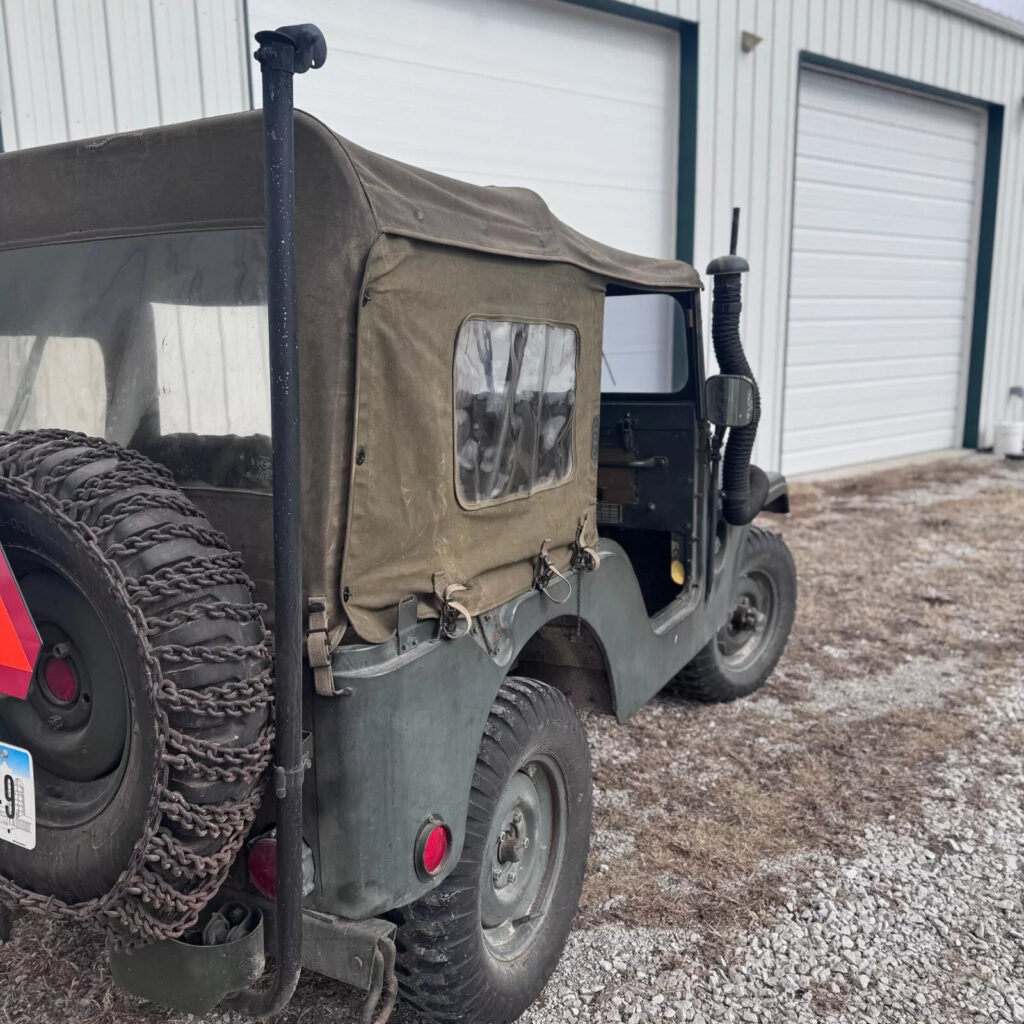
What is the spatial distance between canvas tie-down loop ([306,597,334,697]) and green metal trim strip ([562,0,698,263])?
7212 mm

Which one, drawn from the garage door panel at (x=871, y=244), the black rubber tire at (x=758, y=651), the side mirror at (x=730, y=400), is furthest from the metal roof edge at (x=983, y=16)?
the side mirror at (x=730, y=400)

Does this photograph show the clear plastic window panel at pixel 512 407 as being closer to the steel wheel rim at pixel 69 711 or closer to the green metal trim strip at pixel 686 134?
the steel wheel rim at pixel 69 711

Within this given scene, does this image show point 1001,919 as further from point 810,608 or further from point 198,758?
point 810,608

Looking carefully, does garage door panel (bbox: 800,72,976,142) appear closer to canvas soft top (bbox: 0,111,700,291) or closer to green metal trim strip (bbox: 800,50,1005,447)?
green metal trim strip (bbox: 800,50,1005,447)

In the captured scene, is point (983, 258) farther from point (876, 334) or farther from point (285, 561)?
point (285, 561)

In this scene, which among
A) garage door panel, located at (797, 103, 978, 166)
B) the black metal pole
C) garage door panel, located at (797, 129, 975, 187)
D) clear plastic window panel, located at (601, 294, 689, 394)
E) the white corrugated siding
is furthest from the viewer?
garage door panel, located at (797, 129, 975, 187)

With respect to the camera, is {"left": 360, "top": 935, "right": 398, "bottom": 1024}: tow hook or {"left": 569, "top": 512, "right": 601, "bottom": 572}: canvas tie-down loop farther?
{"left": 569, "top": 512, "right": 601, "bottom": 572}: canvas tie-down loop

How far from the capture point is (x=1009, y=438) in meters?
12.3

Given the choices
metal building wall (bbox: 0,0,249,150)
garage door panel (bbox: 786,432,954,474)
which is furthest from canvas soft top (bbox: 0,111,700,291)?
garage door panel (bbox: 786,432,954,474)

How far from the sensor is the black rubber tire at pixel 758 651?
13.7 feet

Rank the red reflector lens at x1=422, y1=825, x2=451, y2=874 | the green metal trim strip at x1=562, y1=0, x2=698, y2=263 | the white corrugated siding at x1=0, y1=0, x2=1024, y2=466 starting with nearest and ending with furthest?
the red reflector lens at x1=422, y1=825, x2=451, y2=874
the white corrugated siding at x1=0, y1=0, x2=1024, y2=466
the green metal trim strip at x1=562, y1=0, x2=698, y2=263

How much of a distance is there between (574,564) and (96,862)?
1.43 m

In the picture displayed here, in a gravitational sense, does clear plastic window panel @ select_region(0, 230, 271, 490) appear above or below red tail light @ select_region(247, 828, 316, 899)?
above

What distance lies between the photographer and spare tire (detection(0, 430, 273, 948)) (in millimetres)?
1632
